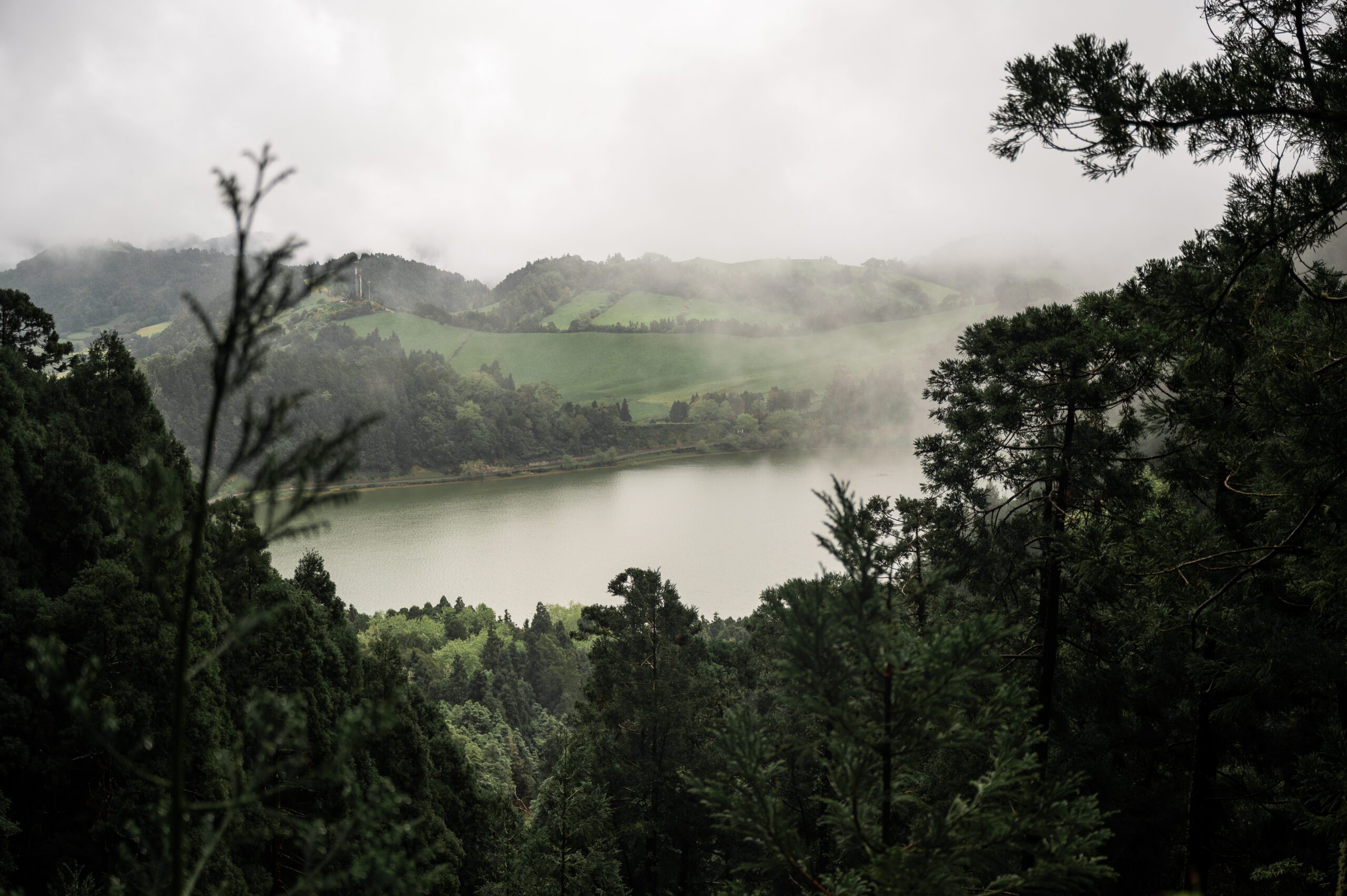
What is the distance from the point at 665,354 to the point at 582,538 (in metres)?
62.5

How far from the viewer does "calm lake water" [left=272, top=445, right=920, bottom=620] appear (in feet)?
101

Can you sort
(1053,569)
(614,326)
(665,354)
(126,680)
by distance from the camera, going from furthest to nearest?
1. (614,326)
2. (665,354)
3. (1053,569)
4. (126,680)

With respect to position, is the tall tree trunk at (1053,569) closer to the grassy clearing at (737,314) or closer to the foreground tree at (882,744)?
the foreground tree at (882,744)

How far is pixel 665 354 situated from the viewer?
97.5 m

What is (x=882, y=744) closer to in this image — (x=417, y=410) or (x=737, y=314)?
(x=417, y=410)

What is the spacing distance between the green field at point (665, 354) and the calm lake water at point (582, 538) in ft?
107

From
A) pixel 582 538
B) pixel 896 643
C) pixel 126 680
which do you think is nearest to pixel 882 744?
pixel 896 643

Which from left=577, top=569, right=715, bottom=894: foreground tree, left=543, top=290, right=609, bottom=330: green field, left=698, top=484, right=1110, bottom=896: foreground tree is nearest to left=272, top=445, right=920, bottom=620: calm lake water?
left=577, top=569, right=715, bottom=894: foreground tree

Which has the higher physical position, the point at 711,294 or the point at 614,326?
the point at 711,294

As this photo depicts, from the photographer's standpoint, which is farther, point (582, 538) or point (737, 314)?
point (737, 314)

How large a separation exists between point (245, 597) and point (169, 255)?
14226 centimetres

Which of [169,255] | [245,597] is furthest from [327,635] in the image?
[169,255]

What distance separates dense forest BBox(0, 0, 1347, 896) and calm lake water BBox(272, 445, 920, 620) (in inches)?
588

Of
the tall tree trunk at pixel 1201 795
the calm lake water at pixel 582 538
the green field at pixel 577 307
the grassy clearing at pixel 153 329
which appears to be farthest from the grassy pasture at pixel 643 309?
the tall tree trunk at pixel 1201 795
